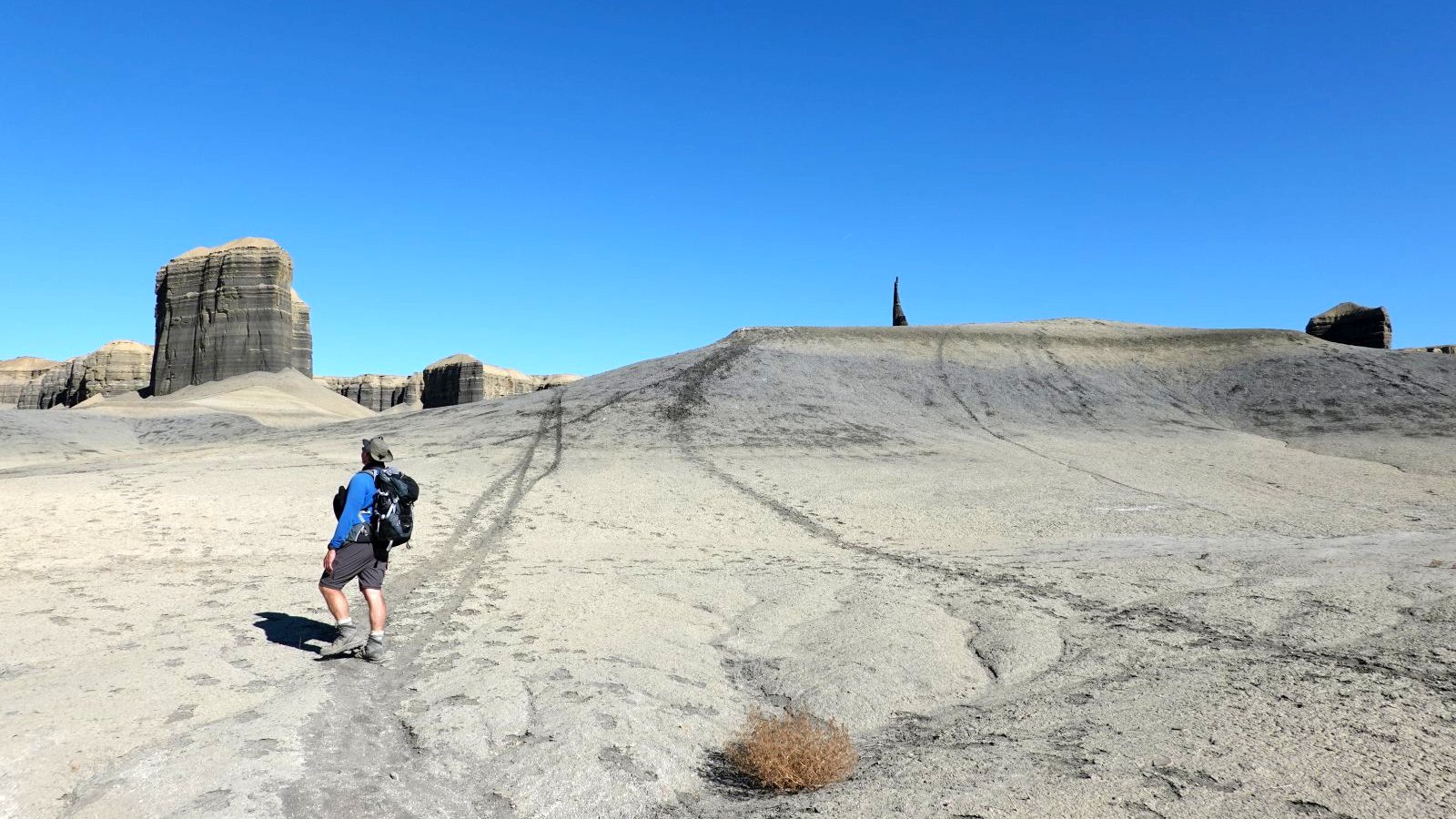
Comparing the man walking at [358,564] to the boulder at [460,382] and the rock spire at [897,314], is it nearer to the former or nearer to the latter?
the rock spire at [897,314]

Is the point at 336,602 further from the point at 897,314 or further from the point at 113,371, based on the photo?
the point at 113,371

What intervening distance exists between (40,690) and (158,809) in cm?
238

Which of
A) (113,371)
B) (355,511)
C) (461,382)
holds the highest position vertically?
(461,382)

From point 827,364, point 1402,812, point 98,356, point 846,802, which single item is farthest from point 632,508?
point 98,356

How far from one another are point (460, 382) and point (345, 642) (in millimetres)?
99630

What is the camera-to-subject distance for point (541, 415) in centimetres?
3067

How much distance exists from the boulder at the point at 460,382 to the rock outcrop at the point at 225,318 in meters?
29.0

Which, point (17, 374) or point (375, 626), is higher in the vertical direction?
point (17, 374)

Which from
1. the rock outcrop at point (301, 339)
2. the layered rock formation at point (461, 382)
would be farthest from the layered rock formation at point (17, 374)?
the rock outcrop at point (301, 339)

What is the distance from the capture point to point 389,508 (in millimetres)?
6539

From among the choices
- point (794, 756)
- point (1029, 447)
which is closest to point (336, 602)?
point (794, 756)

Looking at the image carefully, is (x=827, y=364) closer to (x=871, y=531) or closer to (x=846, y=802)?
(x=871, y=531)

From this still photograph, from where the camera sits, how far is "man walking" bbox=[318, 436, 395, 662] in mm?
6535

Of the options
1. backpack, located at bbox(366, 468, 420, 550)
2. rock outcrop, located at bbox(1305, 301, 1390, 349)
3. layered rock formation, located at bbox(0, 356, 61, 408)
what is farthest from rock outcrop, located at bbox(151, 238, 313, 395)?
rock outcrop, located at bbox(1305, 301, 1390, 349)
